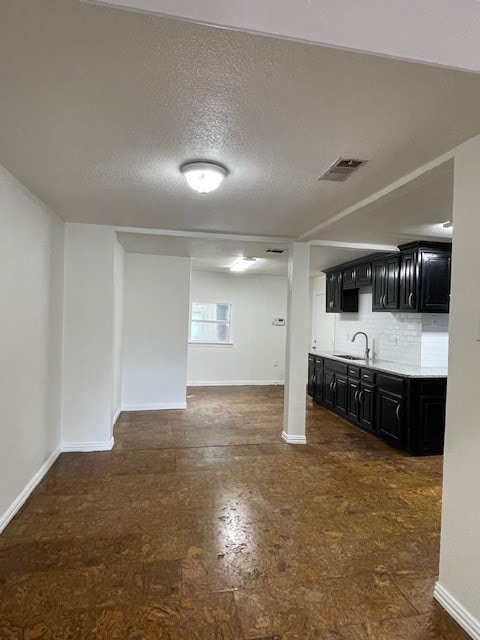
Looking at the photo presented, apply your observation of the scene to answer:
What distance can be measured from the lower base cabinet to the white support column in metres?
0.94

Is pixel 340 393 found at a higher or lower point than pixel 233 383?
higher

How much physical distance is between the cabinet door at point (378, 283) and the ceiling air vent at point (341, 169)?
2751 millimetres

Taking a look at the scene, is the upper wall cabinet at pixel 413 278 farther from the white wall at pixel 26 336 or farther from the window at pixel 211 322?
the white wall at pixel 26 336

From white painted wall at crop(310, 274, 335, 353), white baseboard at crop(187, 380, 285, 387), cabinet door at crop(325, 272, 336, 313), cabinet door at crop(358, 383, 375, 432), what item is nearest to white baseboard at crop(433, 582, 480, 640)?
cabinet door at crop(358, 383, 375, 432)

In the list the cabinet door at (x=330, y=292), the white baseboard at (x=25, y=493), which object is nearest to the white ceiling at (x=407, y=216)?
the cabinet door at (x=330, y=292)

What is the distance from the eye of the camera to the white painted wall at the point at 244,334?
7.61m

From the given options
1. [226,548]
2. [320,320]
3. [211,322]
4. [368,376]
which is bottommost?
[226,548]

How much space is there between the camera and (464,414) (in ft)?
5.86

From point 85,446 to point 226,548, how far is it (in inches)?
86.0

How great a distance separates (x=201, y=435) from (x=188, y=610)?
2.66 metres

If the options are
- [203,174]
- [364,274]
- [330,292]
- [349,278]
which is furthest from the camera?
[330,292]

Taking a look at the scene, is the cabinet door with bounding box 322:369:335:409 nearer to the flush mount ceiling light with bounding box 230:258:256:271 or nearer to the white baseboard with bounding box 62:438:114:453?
the flush mount ceiling light with bounding box 230:258:256:271

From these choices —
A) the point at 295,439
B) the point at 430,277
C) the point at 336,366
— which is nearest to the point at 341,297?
the point at 336,366

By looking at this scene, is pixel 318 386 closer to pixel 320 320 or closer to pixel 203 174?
pixel 320 320
